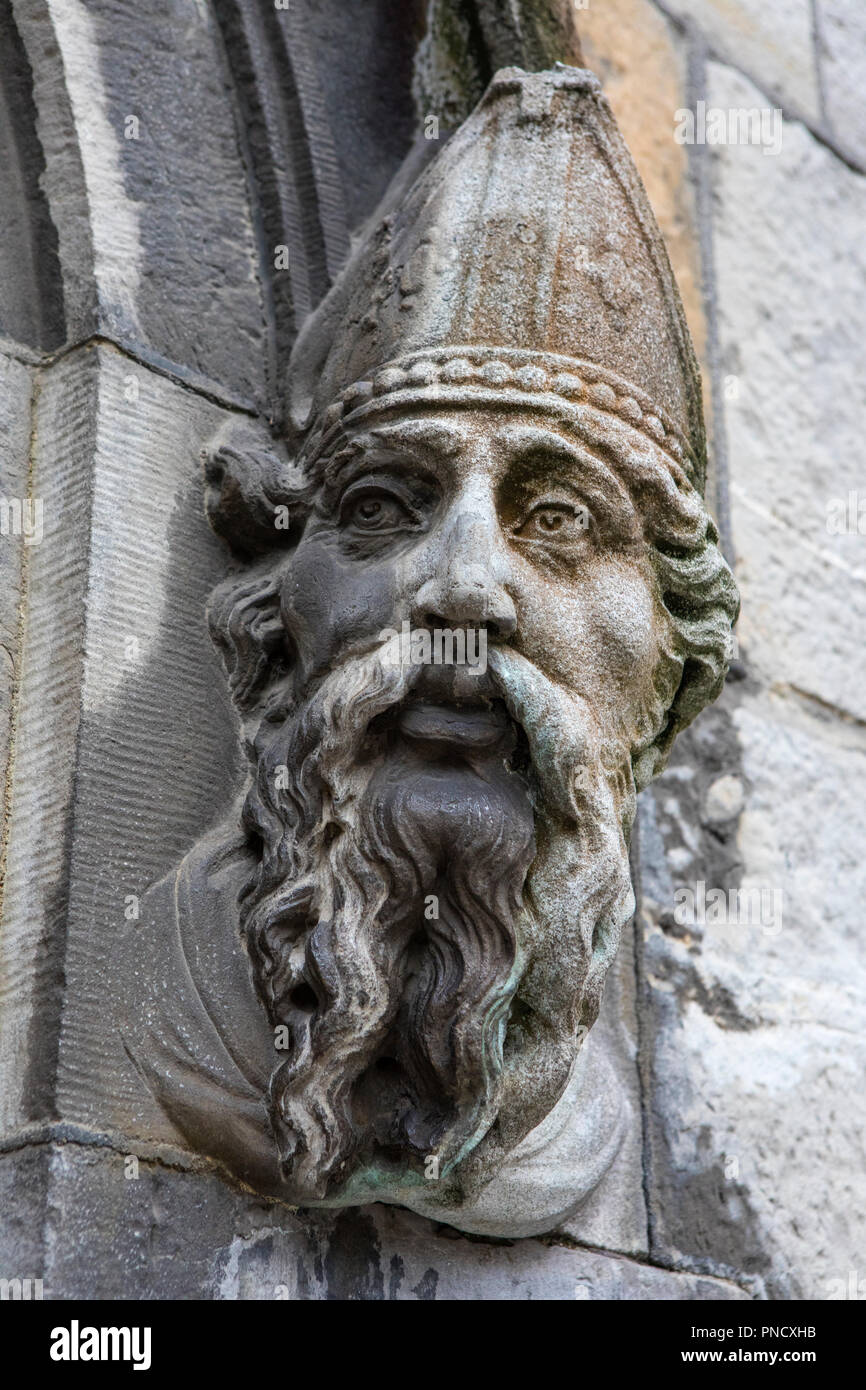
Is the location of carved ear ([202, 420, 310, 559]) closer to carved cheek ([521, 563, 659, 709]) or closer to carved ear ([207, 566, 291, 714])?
carved ear ([207, 566, 291, 714])

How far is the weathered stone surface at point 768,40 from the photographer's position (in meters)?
3.08

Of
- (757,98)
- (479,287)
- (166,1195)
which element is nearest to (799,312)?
(757,98)

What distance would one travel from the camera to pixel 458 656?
5.69 ft

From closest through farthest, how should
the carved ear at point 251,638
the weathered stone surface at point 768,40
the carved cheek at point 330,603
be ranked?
the carved cheek at point 330,603, the carved ear at point 251,638, the weathered stone surface at point 768,40

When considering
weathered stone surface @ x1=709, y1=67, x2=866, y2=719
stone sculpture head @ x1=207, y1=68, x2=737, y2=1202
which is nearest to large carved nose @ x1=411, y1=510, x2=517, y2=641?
stone sculpture head @ x1=207, y1=68, x2=737, y2=1202

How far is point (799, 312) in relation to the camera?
9.60ft

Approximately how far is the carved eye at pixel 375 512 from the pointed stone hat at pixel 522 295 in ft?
0.29

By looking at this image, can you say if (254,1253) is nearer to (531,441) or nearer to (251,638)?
(251,638)

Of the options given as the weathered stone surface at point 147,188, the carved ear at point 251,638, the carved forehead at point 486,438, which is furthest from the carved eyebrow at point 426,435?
the weathered stone surface at point 147,188

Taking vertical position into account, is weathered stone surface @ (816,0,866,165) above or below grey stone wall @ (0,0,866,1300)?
above

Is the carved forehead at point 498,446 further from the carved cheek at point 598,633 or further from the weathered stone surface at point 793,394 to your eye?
the weathered stone surface at point 793,394

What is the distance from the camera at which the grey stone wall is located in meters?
1.72

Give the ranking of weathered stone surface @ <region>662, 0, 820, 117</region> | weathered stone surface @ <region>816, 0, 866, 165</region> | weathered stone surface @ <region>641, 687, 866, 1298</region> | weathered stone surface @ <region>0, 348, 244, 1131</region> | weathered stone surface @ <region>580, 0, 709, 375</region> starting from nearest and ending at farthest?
1. weathered stone surface @ <region>0, 348, 244, 1131</region>
2. weathered stone surface @ <region>641, 687, 866, 1298</region>
3. weathered stone surface @ <region>580, 0, 709, 375</region>
4. weathered stone surface @ <region>662, 0, 820, 117</region>
5. weathered stone surface @ <region>816, 0, 866, 165</region>

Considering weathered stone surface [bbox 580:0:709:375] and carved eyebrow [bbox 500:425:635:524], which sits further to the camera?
weathered stone surface [bbox 580:0:709:375]
